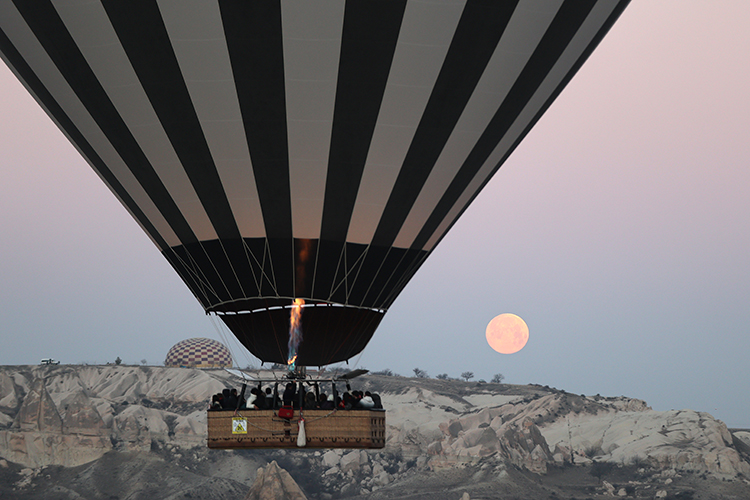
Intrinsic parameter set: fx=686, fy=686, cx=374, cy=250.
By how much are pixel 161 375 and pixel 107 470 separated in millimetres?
14219

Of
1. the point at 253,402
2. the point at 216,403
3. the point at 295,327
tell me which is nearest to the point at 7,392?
the point at 295,327

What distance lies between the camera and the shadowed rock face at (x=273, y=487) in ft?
194

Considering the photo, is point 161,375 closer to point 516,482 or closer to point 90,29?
point 516,482

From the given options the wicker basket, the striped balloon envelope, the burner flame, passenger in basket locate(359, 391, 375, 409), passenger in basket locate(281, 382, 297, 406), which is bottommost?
the wicker basket

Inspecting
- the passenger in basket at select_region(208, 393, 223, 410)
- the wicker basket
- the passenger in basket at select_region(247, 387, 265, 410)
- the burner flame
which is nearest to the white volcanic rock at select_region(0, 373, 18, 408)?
the burner flame

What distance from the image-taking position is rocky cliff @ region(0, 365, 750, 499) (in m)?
63.5

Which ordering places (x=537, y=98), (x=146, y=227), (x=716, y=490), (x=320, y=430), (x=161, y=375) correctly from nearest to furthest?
(x=320, y=430), (x=537, y=98), (x=146, y=227), (x=716, y=490), (x=161, y=375)

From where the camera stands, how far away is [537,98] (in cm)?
1355

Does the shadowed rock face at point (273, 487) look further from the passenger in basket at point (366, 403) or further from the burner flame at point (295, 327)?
the passenger in basket at point (366, 403)

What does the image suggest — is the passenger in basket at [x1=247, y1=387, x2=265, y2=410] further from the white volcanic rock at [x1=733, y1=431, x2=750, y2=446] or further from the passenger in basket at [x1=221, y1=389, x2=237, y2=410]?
the white volcanic rock at [x1=733, y1=431, x2=750, y2=446]

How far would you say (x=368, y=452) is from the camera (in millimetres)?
73625

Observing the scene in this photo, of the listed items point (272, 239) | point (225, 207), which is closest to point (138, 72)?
point (225, 207)

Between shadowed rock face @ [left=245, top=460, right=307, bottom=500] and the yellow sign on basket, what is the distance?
166 ft

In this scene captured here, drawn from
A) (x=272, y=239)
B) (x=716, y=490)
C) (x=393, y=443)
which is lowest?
(x=716, y=490)
